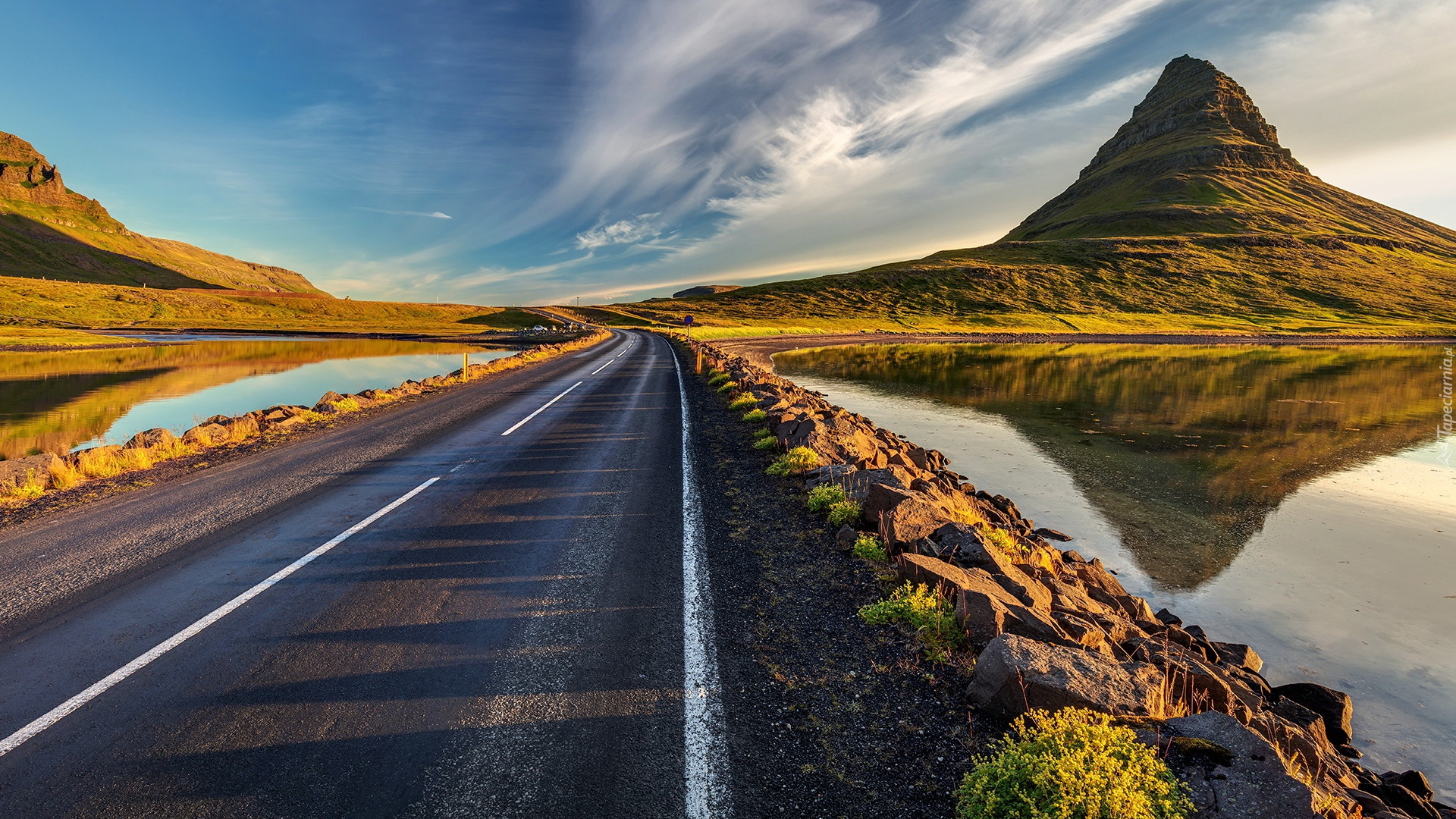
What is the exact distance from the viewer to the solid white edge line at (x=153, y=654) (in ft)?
12.3

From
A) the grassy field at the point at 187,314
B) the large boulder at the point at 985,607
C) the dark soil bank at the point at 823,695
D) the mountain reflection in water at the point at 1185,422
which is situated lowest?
the mountain reflection in water at the point at 1185,422

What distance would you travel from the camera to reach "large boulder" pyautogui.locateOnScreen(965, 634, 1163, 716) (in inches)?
145

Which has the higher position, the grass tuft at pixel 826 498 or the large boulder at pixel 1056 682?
the large boulder at pixel 1056 682

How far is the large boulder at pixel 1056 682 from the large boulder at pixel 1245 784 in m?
0.45

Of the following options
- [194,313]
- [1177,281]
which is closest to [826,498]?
[194,313]

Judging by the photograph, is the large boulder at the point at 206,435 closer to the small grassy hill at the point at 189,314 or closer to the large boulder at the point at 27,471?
the large boulder at the point at 27,471

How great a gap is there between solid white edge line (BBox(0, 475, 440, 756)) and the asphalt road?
3 cm

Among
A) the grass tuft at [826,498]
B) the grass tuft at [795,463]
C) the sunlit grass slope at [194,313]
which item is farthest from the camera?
the sunlit grass slope at [194,313]

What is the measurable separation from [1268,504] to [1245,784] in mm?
12973

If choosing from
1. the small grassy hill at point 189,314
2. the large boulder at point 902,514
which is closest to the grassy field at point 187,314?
the small grassy hill at point 189,314

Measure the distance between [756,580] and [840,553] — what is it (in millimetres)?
1316

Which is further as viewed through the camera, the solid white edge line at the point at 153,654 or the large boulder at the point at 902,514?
the large boulder at the point at 902,514

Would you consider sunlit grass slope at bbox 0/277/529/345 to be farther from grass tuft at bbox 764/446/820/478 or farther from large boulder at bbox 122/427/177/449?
grass tuft at bbox 764/446/820/478

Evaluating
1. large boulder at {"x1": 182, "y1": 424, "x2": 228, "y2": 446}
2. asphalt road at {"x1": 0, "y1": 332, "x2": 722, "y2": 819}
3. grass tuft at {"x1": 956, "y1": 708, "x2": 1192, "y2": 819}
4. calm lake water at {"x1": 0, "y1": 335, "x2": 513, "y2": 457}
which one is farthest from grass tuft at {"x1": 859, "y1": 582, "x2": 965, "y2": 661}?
calm lake water at {"x1": 0, "y1": 335, "x2": 513, "y2": 457}
